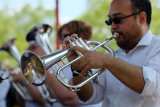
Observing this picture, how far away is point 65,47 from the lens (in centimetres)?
176

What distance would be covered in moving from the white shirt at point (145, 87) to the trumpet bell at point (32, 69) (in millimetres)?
488

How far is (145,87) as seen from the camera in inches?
58.3

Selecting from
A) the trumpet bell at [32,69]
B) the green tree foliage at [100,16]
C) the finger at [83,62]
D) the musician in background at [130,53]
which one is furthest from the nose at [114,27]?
the green tree foliage at [100,16]

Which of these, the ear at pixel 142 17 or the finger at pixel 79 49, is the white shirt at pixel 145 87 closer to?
the ear at pixel 142 17

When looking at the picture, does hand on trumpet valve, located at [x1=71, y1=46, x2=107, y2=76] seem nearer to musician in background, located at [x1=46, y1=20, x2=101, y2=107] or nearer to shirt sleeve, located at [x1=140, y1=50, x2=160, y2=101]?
shirt sleeve, located at [x1=140, y1=50, x2=160, y2=101]

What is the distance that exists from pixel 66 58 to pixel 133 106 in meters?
0.63

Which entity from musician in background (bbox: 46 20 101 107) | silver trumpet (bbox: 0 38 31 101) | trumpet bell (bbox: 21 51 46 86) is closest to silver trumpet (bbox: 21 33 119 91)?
trumpet bell (bbox: 21 51 46 86)

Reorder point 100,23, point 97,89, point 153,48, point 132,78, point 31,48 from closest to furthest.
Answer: point 132,78 < point 153,48 < point 97,89 < point 31,48 < point 100,23

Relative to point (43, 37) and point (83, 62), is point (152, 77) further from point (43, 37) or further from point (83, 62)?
point (43, 37)

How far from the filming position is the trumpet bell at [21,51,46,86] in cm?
178

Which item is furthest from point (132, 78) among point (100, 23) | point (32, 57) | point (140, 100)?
point (100, 23)

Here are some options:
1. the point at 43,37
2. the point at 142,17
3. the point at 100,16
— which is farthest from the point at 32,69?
the point at 100,16

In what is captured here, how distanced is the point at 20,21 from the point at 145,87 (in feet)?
54.5

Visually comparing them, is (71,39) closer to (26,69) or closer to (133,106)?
(26,69)
